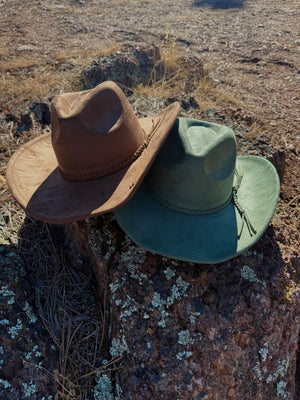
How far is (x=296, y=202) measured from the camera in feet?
9.60

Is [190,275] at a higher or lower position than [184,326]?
higher

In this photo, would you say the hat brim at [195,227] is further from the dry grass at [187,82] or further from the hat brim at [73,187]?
the dry grass at [187,82]

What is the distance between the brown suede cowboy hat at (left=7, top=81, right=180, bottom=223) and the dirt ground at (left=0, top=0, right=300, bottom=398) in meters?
0.65

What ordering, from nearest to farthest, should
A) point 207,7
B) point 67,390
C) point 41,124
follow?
1. point 67,390
2. point 41,124
3. point 207,7

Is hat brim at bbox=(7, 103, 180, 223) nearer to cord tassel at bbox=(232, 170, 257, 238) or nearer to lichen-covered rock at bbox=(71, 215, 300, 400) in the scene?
lichen-covered rock at bbox=(71, 215, 300, 400)

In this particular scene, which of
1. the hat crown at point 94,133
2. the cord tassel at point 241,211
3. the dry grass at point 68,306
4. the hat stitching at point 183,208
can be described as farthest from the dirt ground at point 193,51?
the hat crown at point 94,133

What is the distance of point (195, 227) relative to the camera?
6.20ft

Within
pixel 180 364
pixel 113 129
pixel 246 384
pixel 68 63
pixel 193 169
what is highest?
pixel 113 129

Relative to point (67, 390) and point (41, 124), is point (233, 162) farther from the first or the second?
point (41, 124)

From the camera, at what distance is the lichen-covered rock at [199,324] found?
1782 millimetres

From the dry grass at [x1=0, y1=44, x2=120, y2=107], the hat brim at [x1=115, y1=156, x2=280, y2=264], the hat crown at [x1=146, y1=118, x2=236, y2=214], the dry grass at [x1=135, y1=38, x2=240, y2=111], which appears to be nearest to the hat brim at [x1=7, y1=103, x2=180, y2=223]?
the hat crown at [x1=146, y1=118, x2=236, y2=214]

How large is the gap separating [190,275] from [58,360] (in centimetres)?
88

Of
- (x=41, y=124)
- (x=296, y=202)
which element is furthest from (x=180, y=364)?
(x=41, y=124)

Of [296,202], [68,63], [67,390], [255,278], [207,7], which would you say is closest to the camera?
[67,390]
